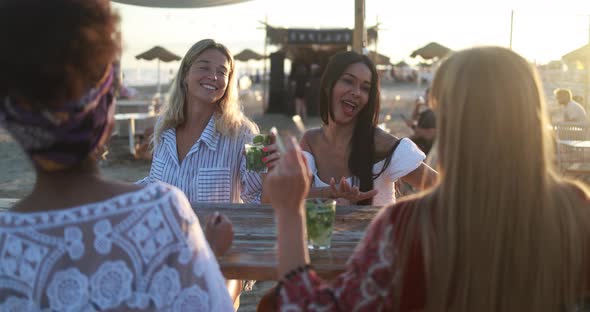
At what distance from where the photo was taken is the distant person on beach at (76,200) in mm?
1214

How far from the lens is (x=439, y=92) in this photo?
130 centimetres

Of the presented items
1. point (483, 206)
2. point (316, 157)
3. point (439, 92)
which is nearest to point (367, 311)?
point (483, 206)

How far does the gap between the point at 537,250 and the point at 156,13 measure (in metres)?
3.66

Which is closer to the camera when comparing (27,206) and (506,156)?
(506,156)

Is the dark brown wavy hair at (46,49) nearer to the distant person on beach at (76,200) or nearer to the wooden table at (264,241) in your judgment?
the distant person on beach at (76,200)

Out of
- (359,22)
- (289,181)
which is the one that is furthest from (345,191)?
(359,22)

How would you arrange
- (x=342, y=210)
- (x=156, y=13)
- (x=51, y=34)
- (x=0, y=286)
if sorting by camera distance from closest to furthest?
(x=51, y=34), (x=0, y=286), (x=342, y=210), (x=156, y=13)

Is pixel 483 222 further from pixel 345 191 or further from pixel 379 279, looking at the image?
pixel 345 191

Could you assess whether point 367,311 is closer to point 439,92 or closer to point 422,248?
point 422,248

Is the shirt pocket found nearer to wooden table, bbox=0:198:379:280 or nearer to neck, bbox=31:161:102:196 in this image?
wooden table, bbox=0:198:379:280

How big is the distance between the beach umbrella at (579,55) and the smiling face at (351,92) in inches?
490

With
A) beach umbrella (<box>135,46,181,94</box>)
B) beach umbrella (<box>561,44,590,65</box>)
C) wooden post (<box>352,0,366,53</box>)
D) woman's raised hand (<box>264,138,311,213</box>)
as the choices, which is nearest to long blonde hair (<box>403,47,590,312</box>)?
woman's raised hand (<box>264,138,311,213</box>)

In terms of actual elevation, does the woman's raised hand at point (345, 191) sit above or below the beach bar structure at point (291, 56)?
below

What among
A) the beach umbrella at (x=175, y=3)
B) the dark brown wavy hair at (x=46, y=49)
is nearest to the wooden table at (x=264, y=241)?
the dark brown wavy hair at (x=46, y=49)
